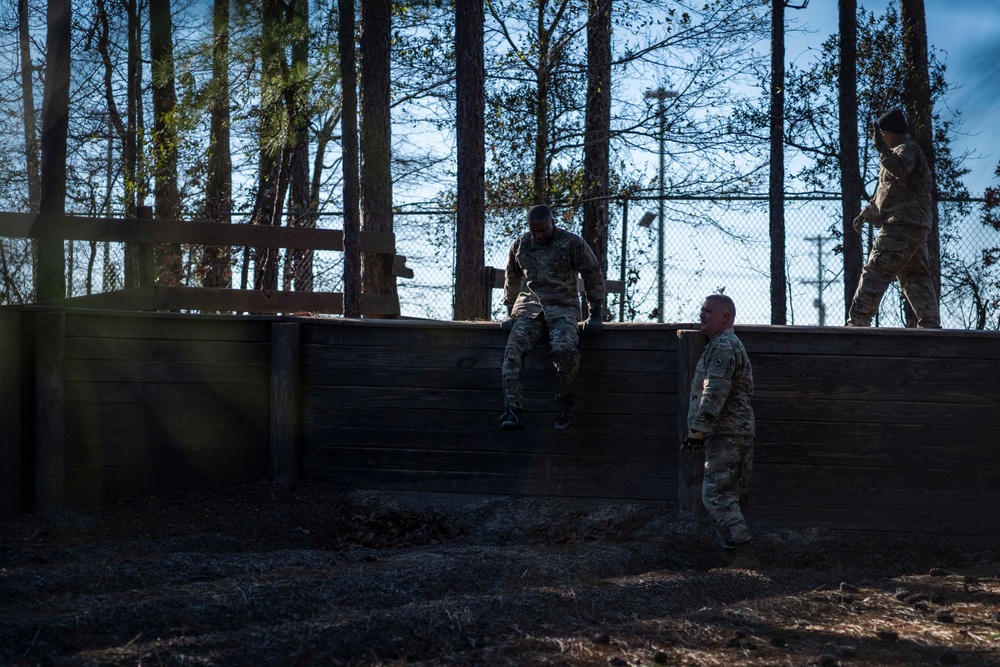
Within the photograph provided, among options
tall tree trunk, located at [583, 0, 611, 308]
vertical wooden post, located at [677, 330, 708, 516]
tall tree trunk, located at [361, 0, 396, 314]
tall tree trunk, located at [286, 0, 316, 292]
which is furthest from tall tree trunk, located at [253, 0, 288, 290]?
vertical wooden post, located at [677, 330, 708, 516]

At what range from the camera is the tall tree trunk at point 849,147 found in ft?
41.3

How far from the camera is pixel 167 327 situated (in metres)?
7.46

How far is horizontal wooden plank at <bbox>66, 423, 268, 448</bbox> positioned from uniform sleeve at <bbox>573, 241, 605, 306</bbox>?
267cm

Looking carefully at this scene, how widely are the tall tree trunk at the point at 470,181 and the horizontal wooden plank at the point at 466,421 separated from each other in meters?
3.25


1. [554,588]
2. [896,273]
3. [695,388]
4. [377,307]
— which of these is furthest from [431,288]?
[554,588]

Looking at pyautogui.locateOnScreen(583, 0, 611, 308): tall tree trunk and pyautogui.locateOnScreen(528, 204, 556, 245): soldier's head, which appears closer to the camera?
pyautogui.locateOnScreen(528, 204, 556, 245): soldier's head

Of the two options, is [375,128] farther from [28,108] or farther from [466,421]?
[28,108]

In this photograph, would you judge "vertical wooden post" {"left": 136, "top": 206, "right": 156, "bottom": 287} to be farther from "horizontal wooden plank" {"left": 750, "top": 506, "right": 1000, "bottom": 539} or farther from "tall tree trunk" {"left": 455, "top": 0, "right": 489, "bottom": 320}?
"horizontal wooden plank" {"left": 750, "top": 506, "right": 1000, "bottom": 539}

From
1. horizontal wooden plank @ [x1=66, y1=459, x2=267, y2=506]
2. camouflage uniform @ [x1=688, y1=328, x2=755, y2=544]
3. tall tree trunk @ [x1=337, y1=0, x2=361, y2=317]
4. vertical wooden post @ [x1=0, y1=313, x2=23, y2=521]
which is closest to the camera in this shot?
camouflage uniform @ [x1=688, y1=328, x2=755, y2=544]

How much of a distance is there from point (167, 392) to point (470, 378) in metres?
2.23

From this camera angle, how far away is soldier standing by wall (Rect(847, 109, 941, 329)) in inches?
326

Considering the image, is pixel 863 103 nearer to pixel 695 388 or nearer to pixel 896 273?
pixel 896 273

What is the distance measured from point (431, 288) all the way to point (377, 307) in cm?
250

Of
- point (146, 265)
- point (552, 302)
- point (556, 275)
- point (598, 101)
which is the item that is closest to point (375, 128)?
point (146, 265)
